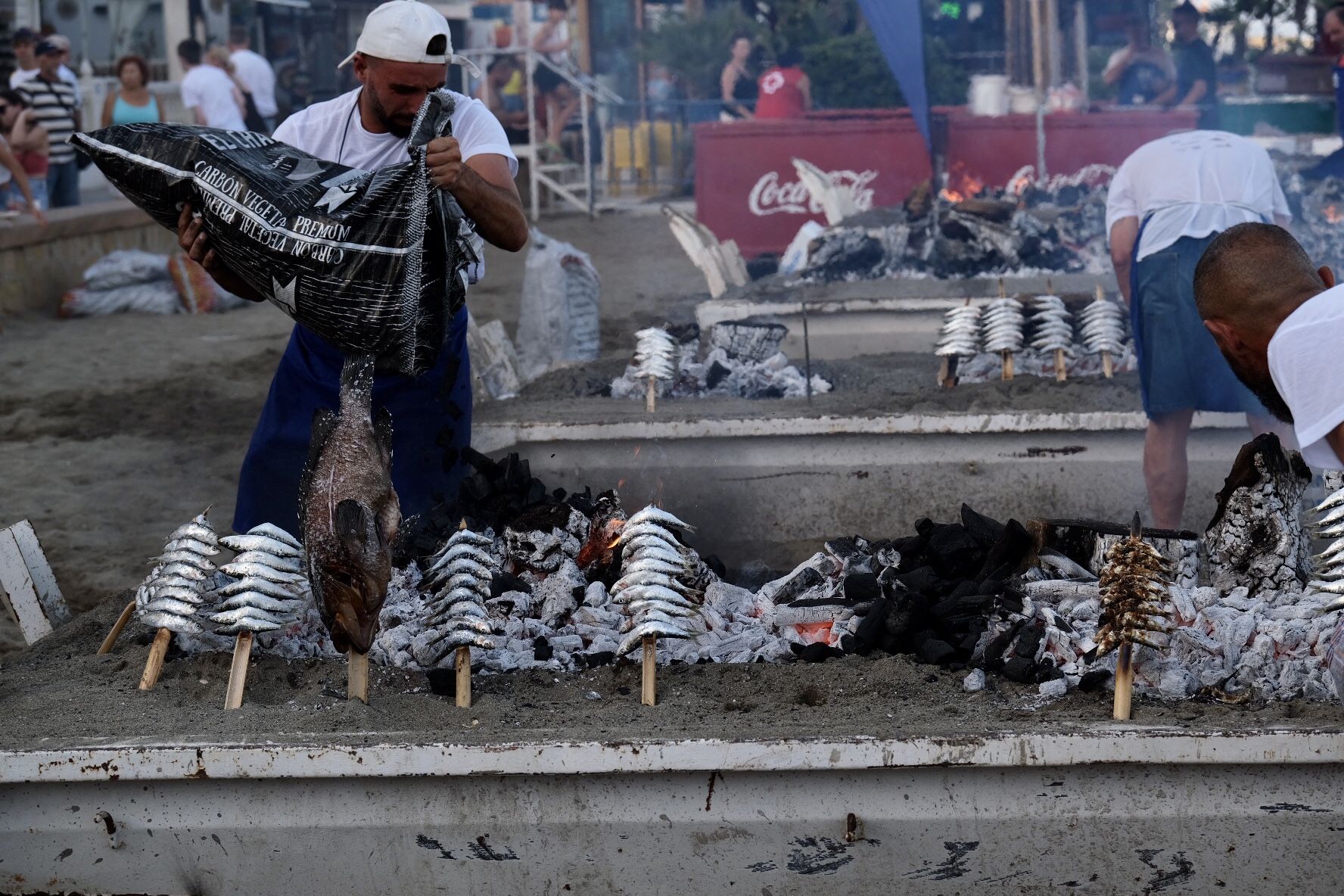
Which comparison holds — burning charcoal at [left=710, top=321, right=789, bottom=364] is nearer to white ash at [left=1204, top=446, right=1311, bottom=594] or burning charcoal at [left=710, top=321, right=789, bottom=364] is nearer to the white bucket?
white ash at [left=1204, top=446, right=1311, bottom=594]

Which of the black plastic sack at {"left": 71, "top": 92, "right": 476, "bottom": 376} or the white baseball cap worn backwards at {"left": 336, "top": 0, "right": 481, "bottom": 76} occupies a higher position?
the white baseball cap worn backwards at {"left": 336, "top": 0, "right": 481, "bottom": 76}

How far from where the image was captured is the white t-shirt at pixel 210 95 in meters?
13.0

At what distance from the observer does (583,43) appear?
24422 millimetres

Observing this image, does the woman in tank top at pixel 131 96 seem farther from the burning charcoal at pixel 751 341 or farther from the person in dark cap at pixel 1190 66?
the person in dark cap at pixel 1190 66

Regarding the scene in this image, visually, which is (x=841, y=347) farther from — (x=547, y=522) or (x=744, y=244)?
(x=744, y=244)

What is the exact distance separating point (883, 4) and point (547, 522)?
6.82 m

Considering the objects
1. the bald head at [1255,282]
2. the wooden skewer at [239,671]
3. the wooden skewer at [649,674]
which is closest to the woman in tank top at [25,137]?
the wooden skewer at [239,671]

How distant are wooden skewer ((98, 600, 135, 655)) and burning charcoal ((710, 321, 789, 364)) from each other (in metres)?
3.70

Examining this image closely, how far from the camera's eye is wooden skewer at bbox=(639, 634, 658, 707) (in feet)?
10.5

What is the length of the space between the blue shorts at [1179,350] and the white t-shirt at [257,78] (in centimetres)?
1227

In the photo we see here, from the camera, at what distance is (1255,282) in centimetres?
290

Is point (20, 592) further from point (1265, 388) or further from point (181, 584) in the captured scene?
point (1265, 388)

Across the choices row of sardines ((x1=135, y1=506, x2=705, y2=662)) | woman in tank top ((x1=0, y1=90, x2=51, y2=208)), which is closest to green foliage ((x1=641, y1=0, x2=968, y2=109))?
woman in tank top ((x1=0, y1=90, x2=51, y2=208))

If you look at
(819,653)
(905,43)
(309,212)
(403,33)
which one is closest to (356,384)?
(309,212)
